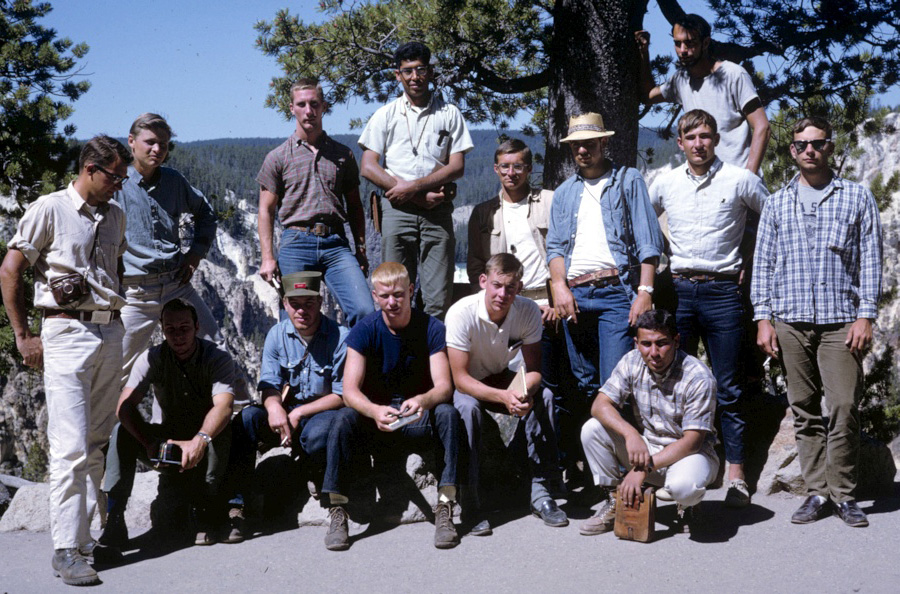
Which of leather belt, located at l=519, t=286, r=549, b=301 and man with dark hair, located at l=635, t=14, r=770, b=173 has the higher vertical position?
man with dark hair, located at l=635, t=14, r=770, b=173

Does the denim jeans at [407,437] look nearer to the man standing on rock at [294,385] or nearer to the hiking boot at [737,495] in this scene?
the man standing on rock at [294,385]

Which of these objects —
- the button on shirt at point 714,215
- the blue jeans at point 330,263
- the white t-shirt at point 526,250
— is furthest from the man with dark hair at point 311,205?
the button on shirt at point 714,215

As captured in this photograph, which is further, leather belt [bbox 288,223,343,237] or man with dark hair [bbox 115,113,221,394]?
leather belt [bbox 288,223,343,237]

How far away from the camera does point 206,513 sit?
4801mm

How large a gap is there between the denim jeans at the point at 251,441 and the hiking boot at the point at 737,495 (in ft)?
7.98

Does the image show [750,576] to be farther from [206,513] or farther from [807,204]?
[206,513]

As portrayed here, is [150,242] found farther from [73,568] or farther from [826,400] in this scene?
[826,400]

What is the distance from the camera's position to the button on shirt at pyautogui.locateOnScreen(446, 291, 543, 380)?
4887mm

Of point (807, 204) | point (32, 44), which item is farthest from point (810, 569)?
point (32, 44)

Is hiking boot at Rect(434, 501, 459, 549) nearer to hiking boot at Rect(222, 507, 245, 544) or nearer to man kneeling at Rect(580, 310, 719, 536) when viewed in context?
man kneeling at Rect(580, 310, 719, 536)

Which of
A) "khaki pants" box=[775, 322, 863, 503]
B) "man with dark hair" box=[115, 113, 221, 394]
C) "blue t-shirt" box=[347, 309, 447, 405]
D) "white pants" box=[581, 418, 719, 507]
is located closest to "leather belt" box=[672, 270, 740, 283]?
"khaki pants" box=[775, 322, 863, 503]

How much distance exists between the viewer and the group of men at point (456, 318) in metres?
4.39

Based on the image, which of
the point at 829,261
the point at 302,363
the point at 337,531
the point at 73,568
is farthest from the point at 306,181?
the point at 829,261

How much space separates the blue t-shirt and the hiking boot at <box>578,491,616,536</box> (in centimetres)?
118
